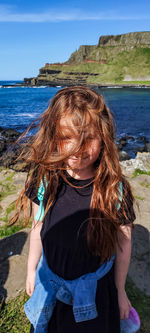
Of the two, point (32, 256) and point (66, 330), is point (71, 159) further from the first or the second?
point (66, 330)

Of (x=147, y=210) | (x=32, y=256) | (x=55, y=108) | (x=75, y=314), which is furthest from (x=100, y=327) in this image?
(x=147, y=210)

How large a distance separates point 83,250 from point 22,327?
1057 millimetres

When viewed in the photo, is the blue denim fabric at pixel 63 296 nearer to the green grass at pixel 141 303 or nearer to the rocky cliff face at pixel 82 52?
the green grass at pixel 141 303

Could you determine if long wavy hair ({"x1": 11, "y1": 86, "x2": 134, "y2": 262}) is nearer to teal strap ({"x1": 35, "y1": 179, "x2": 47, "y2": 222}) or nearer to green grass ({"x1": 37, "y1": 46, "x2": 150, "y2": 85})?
teal strap ({"x1": 35, "y1": 179, "x2": 47, "y2": 222})

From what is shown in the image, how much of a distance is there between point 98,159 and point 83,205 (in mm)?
328

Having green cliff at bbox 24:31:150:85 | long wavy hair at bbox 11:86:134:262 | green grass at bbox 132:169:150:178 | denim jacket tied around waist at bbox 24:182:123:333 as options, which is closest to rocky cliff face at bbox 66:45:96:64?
green cliff at bbox 24:31:150:85

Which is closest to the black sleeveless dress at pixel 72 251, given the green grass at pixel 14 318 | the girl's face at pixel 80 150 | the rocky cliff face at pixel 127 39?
the girl's face at pixel 80 150

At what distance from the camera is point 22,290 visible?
7.56 feet

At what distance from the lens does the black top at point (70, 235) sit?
57.4 inches

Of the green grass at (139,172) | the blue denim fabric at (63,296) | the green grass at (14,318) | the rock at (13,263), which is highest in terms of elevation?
the blue denim fabric at (63,296)

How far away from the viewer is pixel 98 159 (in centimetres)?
158

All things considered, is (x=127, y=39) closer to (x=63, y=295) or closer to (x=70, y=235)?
(x=70, y=235)

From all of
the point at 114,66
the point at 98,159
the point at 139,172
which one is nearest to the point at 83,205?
the point at 98,159

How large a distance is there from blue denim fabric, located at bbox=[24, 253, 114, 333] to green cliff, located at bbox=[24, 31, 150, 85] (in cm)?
9819
